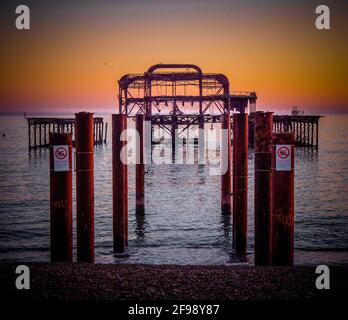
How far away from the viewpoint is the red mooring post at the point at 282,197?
6754mm

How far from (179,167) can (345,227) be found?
81.8 feet

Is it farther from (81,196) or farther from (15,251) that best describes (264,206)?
(15,251)

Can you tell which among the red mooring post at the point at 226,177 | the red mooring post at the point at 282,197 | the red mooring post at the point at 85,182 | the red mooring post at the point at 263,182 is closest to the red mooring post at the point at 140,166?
the red mooring post at the point at 226,177

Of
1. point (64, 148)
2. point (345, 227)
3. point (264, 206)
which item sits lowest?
point (345, 227)

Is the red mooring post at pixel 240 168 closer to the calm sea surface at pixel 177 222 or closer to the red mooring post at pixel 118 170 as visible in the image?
the calm sea surface at pixel 177 222

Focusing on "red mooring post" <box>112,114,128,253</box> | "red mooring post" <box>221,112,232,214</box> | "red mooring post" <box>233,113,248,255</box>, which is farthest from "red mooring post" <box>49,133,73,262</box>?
"red mooring post" <box>221,112,232,214</box>

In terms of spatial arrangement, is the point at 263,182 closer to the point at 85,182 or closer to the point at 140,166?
the point at 85,182

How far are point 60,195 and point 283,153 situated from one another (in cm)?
331

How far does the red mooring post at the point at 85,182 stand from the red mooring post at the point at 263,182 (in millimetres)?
2548

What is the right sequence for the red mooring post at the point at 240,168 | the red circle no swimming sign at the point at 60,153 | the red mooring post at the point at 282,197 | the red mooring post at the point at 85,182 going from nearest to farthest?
the red mooring post at the point at 282,197, the red circle no swimming sign at the point at 60,153, the red mooring post at the point at 85,182, the red mooring post at the point at 240,168

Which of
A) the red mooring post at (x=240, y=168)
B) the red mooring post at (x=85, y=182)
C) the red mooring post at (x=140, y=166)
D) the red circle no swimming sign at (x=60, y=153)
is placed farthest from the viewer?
the red mooring post at (x=140, y=166)

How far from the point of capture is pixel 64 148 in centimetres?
697

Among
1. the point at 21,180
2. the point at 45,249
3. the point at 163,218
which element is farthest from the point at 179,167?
the point at 45,249
